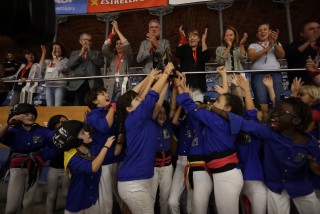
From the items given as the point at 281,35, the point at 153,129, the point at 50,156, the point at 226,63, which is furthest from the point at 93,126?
the point at 281,35

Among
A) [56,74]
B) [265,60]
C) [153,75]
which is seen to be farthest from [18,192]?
[265,60]

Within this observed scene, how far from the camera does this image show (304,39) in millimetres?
3625

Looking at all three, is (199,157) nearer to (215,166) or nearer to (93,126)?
(215,166)

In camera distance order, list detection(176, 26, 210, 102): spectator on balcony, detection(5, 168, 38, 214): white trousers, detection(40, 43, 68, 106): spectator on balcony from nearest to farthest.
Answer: detection(5, 168, 38, 214): white trousers
detection(176, 26, 210, 102): spectator on balcony
detection(40, 43, 68, 106): spectator on balcony

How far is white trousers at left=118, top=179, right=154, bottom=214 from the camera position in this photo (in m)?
2.30

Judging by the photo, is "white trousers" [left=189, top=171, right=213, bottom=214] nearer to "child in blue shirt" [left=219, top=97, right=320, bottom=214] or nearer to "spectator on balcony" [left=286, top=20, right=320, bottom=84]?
"child in blue shirt" [left=219, top=97, right=320, bottom=214]

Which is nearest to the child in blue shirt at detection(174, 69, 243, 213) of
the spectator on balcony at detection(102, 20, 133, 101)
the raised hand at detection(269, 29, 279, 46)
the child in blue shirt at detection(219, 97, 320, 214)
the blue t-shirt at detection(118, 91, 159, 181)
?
the child in blue shirt at detection(219, 97, 320, 214)

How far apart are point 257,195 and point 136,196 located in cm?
115

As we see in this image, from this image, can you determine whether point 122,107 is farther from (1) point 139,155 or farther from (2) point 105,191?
(2) point 105,191

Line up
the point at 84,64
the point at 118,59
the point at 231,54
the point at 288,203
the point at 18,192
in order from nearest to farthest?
the point at 288,203 < the point at 18,192 < the point at 231,54 < the point at 118,59 < the point at 84,64

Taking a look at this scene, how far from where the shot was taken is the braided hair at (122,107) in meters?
2.67

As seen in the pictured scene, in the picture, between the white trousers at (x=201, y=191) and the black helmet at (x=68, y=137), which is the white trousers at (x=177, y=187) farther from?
the black helmet at (x=68, y=137)

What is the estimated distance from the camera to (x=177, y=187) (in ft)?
9.52

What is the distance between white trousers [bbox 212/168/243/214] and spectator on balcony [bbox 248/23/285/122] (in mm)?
1423
